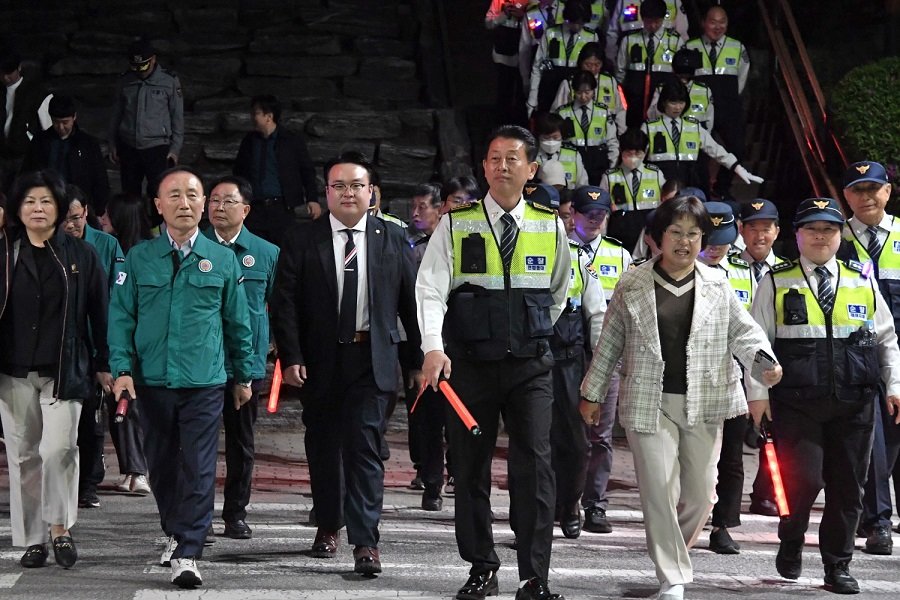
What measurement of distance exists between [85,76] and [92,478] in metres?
9.18

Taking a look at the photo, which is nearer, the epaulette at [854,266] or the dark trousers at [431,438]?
→ the epaulette at [854,266]

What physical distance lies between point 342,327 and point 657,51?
899 cm

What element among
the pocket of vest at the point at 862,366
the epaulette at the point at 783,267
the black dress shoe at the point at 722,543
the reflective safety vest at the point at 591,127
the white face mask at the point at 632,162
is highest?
the reflective safety vest at the point at 591,127

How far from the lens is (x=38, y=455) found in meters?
8.11

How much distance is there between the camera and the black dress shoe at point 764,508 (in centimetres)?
1045

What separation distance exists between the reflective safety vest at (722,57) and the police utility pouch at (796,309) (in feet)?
27.0

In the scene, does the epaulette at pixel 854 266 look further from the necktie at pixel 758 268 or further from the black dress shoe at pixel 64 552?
the black dress shoe at pixel 64 552

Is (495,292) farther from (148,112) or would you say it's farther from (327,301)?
(148,112)

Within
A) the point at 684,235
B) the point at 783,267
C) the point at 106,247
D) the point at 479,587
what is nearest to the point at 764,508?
the point at 783,267

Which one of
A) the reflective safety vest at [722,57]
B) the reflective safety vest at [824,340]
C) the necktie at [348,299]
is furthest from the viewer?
the reflective safety vest at [722,57]

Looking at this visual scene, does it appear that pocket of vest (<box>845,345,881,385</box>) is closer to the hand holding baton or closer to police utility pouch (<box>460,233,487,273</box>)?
police utility pouch (<box>460,233,487,273</box>)

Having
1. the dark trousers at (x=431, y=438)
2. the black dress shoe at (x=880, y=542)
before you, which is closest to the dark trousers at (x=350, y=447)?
the dark trousers at (x=431, y=438)

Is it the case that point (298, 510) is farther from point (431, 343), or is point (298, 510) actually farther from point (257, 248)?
point (431, 343)

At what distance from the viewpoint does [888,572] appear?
8.52 m
